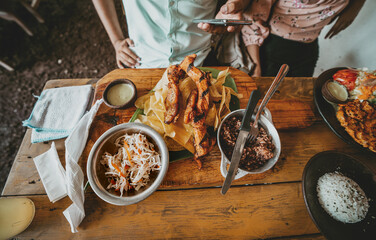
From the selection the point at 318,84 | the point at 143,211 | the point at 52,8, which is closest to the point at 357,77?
the point at 318,84

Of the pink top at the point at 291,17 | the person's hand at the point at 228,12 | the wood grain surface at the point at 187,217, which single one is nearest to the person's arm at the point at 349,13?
the pink top at the point at 291,17

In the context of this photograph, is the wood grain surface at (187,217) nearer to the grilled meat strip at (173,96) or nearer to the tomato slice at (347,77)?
the grilled meat strip at (173,96)

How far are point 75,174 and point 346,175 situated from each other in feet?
6.33

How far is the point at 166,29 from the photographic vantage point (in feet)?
5.86

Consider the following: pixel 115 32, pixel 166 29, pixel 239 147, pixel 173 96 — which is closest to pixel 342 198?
pixel 239 147

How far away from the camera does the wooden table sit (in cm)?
119

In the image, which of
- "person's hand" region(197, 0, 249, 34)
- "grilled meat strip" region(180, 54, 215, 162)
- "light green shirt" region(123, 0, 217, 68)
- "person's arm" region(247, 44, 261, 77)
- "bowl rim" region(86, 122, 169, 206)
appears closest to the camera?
"bowl rim" region(86, 122, 169, 206)

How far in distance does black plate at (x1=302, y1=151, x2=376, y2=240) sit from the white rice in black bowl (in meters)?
0.03

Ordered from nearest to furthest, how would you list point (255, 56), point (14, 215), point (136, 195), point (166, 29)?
point (136, 195) < point (14, 215) < point (166, 29) < point (255, 56)

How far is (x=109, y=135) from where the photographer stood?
1139mm

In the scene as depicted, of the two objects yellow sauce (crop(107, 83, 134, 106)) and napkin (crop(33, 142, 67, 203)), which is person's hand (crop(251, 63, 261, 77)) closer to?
yellow sauce (crop(107, 83, 134, 106))

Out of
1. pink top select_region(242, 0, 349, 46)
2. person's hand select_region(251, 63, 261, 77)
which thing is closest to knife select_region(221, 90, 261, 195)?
person's hand select_region(251, 63, 261, 77)

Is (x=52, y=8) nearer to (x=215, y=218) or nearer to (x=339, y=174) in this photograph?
(x=215, y=218)

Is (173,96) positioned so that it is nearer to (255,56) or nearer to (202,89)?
(202,89)
